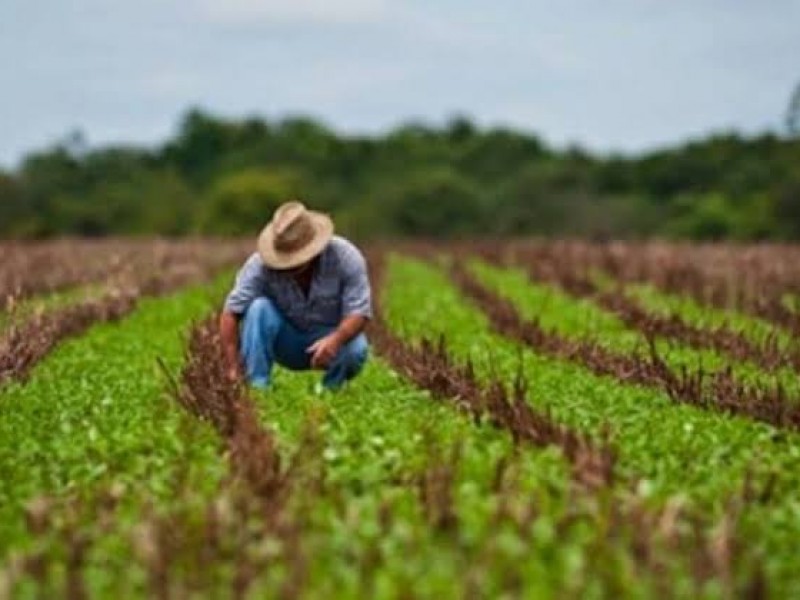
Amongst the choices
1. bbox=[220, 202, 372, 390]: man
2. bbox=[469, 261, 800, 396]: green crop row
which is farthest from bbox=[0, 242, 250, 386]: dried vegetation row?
bbox=[469, 261, 800, 396]: green crop row

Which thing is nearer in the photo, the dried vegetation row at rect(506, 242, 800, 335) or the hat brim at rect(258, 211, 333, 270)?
the hat brim at rect(258, 211, 333, 270)

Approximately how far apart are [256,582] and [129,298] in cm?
1436

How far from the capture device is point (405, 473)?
7422mm

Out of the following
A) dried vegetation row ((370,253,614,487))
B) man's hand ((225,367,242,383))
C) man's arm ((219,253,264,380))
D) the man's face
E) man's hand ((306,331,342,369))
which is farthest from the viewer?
man's arm ((219,253,264,380))

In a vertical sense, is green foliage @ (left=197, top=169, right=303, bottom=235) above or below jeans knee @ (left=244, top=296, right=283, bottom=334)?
below

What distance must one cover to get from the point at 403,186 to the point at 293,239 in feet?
229

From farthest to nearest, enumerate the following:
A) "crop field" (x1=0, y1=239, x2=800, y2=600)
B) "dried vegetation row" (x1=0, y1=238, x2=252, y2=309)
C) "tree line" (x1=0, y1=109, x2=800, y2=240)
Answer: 1. "tree line" (x1=0, y1=109, x2=800, y2=240)
2. "dried vegetation row" (x1=0, y1=238, x2=252, y2=309)
3. "crop field" (x1=0, y1=239, x2=800, y2=600)

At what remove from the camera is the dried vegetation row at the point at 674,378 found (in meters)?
9.49

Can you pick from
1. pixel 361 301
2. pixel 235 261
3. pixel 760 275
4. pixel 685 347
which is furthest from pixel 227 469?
pixel 235 261

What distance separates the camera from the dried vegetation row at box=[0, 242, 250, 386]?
482 inches

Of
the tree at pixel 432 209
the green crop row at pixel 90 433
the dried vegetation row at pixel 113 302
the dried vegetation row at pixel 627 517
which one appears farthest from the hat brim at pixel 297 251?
the tree at pixel 432 209

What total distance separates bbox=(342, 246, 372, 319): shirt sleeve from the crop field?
525 millimetres

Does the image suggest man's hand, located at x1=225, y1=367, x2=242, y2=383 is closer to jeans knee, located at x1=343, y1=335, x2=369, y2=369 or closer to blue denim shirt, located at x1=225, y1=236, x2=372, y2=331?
blue denim shirt, located at x1=225, y1=236, x2=372, y2=331

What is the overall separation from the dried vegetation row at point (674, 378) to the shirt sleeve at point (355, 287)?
1.92m
